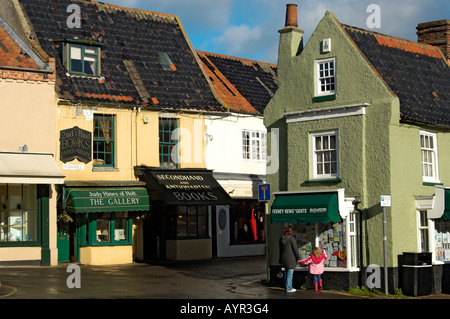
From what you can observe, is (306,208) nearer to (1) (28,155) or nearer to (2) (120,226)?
(2) (120,226)

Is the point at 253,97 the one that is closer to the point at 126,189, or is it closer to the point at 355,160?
the point at 126,189

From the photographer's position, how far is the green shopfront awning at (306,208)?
22625 millimetres

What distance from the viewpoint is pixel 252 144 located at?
3716cm

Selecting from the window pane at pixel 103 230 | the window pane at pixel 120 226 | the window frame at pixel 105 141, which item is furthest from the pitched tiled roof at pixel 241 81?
the window pane at pixel 103 230

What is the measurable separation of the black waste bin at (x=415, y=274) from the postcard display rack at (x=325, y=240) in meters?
1.76

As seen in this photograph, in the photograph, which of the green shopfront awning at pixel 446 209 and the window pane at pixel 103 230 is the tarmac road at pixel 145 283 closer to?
the window pane at pixel 103 230

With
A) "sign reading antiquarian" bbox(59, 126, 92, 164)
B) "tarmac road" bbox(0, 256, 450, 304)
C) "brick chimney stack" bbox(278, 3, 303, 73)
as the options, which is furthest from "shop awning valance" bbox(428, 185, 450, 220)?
"sign reading antiquarian" bbox(59, 126, 92, 164)

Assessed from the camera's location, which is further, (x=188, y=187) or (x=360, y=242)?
(x=188, y=187)

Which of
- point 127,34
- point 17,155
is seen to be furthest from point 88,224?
point 127,34

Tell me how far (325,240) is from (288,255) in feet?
4.92

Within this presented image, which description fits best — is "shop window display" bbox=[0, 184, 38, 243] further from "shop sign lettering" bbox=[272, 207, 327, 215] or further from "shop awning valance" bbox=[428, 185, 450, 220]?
"shop awning valance" bbox=[428, 185, 450, 220]

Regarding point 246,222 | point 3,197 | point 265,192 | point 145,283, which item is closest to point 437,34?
point 265,192

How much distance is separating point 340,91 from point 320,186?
2.97m

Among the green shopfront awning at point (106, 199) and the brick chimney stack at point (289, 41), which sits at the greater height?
the brick chimney stack at point (289, 41)
